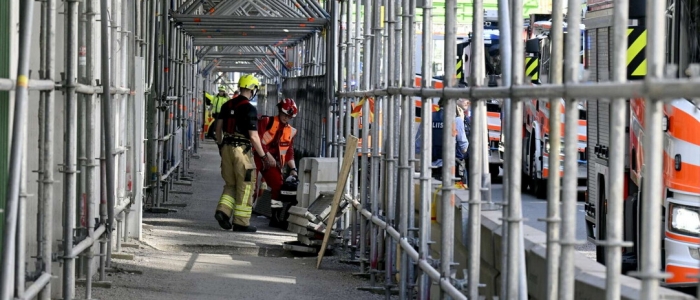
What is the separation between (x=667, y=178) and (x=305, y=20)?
976cm

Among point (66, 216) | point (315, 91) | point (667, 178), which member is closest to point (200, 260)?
point (66, 216)

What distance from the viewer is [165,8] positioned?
17.2m

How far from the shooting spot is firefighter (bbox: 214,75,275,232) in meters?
14.7

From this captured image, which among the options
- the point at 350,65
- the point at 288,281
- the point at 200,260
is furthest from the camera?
the point at 350,65

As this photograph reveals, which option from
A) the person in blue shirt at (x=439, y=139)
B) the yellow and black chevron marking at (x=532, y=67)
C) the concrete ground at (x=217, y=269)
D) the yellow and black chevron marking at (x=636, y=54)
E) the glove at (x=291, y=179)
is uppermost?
the yellow and black chevron marking at (x=532, y=67)

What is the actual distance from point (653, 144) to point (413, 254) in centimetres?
531

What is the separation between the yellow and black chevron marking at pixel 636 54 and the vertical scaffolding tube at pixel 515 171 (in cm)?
277

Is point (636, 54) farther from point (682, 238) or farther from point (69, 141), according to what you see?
point (69, 141)

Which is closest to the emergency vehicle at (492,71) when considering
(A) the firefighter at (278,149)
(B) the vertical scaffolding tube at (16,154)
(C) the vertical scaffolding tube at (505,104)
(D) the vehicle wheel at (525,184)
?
(D) the vehicle wheel at (525,184)

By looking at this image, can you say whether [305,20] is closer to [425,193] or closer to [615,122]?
[425,193]

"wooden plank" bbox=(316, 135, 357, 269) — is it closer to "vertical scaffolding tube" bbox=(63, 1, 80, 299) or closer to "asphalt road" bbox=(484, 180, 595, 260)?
"asphalt road" bbox=(484, 180, 595, 260)

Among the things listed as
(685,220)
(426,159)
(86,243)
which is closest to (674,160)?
(685,220)

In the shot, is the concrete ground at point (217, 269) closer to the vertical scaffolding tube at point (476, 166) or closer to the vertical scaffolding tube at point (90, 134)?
the vertical scaffolding tube at point (90, 134)

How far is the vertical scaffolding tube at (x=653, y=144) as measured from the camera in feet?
11.0
